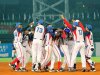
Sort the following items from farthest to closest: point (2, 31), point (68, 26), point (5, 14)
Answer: point (5, 14) < point (2, 31) < point (68, 26)

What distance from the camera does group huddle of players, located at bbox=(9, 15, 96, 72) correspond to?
52.2ft

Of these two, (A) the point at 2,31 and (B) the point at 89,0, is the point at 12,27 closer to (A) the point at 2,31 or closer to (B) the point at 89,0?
(A) the point at 2,31

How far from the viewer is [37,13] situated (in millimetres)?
33812

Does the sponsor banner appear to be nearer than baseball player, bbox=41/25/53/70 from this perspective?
No

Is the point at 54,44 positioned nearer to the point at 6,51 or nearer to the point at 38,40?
the point at 38,40

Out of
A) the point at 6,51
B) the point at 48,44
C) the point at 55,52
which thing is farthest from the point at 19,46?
the point at 6,51

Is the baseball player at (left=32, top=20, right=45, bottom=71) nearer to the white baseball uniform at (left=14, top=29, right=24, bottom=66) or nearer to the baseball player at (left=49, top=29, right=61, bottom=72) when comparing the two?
the baseball player at (left=49, top=29, right=61, bottom=72)

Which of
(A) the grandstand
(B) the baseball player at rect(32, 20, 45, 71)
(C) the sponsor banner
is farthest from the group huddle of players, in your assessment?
(A) the grandstand

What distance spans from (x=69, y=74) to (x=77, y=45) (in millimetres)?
1760

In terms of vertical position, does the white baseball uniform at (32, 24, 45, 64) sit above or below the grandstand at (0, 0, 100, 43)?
below

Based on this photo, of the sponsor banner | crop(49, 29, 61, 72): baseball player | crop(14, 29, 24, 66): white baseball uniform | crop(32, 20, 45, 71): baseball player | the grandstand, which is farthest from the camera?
the grandstand

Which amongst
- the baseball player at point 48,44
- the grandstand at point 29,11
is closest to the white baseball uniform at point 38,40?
the baseball player at point 48,44

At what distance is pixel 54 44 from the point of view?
16.4 meters

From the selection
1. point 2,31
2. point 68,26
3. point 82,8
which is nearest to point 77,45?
point 68,26
